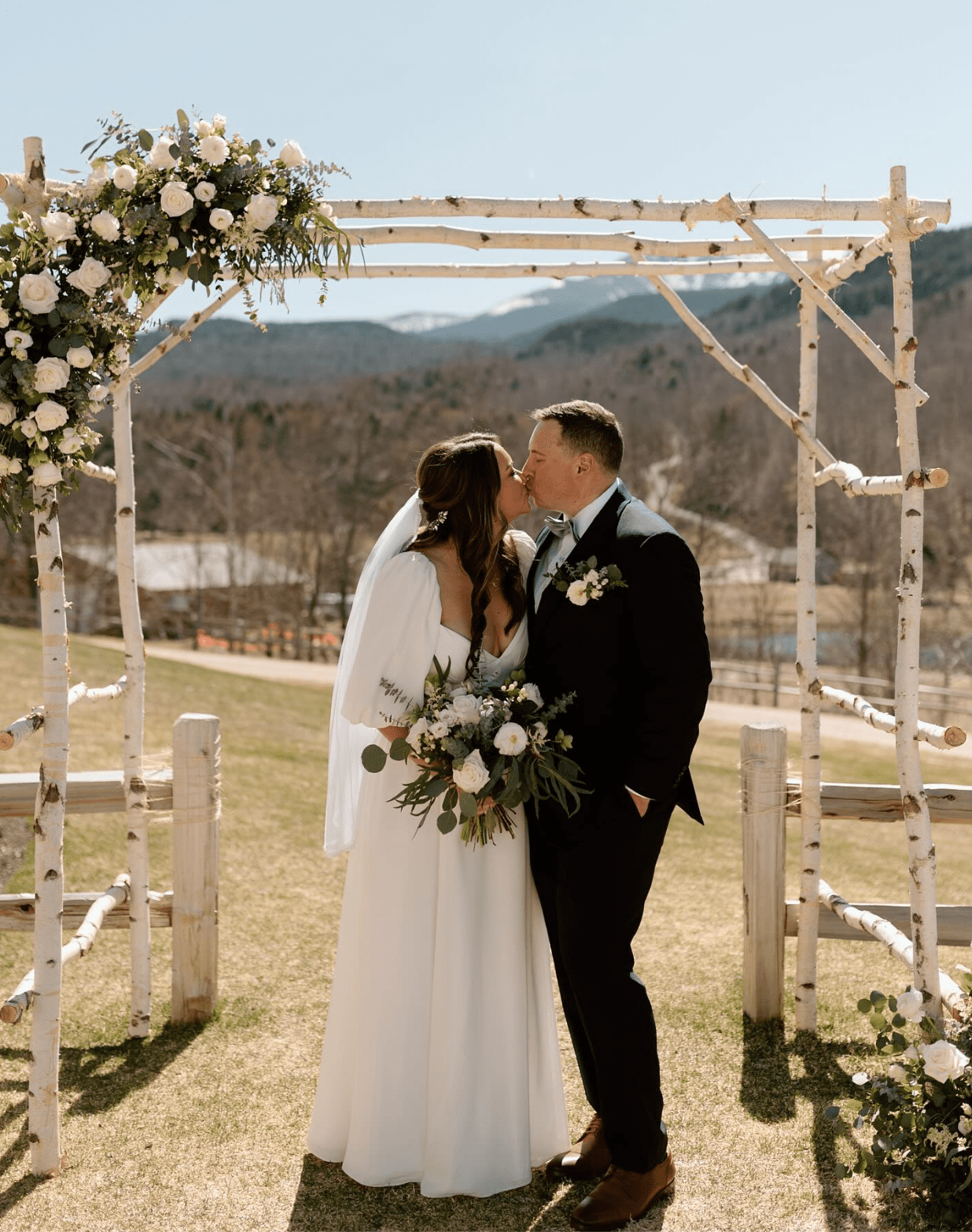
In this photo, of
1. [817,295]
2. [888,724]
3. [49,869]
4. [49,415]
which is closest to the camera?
[49,415]

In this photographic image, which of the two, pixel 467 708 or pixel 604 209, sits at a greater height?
pixel 604 209

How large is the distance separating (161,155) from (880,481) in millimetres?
2330

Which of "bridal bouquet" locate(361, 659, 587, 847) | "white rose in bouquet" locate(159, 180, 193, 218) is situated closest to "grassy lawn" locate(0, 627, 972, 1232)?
"bridal bouquet" locate(361, 659, 587, 847)

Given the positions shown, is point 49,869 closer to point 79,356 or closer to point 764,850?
point 79,356

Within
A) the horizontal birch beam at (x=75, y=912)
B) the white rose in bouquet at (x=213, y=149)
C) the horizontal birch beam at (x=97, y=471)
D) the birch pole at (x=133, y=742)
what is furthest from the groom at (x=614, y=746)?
the horizontal birch beam at (x=75, y=912)

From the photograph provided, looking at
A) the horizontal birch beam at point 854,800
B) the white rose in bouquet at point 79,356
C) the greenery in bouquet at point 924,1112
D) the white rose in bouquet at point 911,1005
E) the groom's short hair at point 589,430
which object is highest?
the white rose in bouquet at point 79,356

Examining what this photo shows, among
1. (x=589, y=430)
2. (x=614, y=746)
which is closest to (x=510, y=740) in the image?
(x=614, y=746)

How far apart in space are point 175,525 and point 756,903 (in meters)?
43.2

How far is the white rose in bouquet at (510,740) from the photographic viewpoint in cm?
301

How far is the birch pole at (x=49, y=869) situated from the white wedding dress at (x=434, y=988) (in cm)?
90

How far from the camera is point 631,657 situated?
129 inches

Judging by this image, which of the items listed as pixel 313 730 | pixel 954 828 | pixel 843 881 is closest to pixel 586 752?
pixel 843 881

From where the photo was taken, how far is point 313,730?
1284 cm

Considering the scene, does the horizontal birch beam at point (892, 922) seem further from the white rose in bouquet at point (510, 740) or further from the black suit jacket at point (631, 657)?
the white rose in bouquet at point (510, 740)
